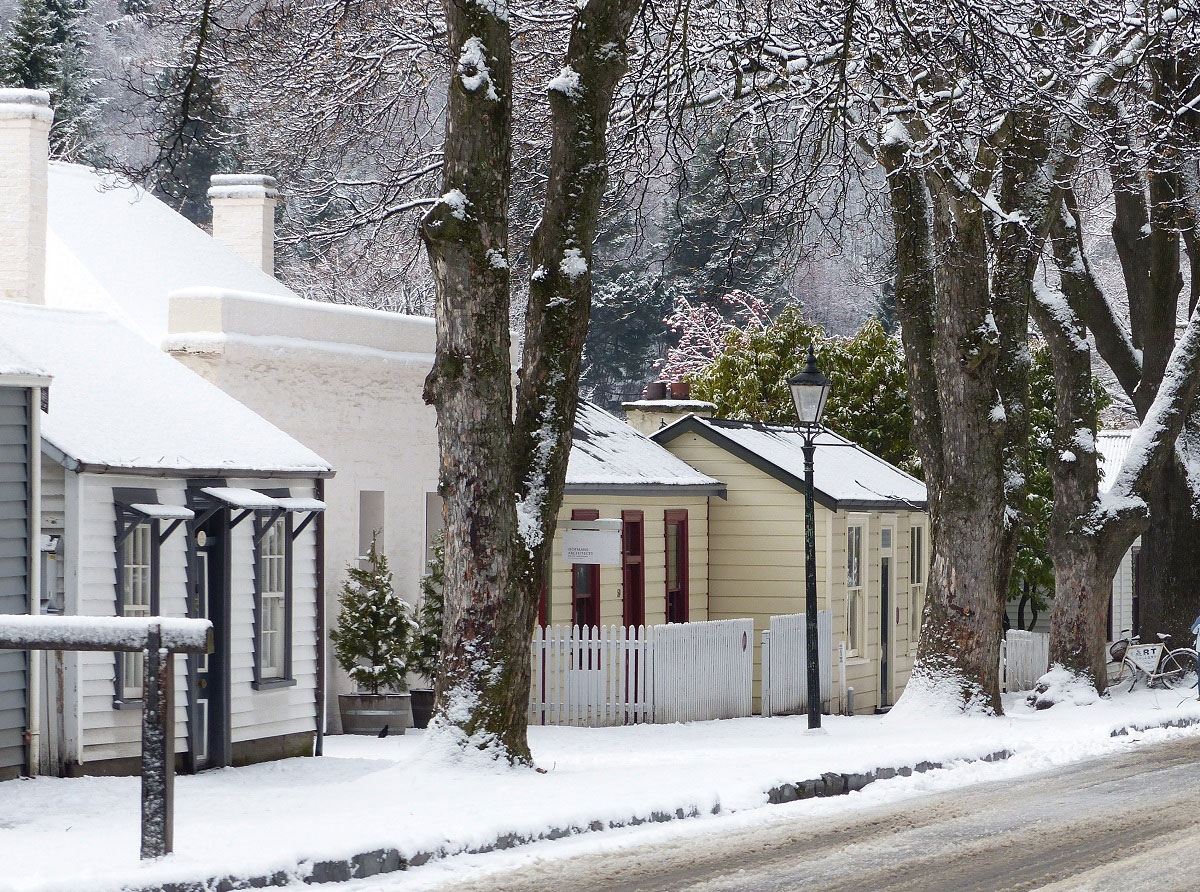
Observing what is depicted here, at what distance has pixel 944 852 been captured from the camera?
10219mm

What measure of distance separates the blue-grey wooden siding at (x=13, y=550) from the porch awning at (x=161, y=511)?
1.18 meters

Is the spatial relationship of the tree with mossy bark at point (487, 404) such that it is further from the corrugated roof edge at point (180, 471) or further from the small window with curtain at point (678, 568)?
the small window with curtain at point (678, 568)

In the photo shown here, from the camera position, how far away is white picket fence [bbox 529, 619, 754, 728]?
67.1ft

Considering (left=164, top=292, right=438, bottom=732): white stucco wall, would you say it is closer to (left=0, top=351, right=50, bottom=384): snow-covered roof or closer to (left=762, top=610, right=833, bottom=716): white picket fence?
(left=762, top=610, right=833, bottom=716): white picket fence

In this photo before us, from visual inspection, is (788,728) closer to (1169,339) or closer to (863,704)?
(863,704)

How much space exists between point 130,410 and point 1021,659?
1542 centimetres

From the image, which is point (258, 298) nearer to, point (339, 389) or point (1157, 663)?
point (339, 389)

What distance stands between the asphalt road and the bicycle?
9238mm

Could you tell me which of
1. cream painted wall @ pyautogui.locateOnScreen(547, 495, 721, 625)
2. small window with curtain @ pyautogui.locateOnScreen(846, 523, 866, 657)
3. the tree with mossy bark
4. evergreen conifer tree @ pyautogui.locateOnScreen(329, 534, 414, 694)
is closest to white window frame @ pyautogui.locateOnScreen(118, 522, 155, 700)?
the tree with mossy bark

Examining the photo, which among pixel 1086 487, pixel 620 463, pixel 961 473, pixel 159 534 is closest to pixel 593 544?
pixel 620 463

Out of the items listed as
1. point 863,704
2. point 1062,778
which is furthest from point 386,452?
point 1062,778

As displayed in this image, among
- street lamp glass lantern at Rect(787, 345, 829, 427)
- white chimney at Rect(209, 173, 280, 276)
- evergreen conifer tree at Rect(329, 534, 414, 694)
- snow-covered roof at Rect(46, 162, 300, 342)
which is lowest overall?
evergreen conifer tree at Rect(329, 534, 414, 694)

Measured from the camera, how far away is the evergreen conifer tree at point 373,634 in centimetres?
2022

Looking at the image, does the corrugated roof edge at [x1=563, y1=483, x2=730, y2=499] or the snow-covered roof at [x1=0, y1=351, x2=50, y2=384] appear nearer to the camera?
the snow-covered roof at [x1=0, y1=351, x2=50, y2=384]
